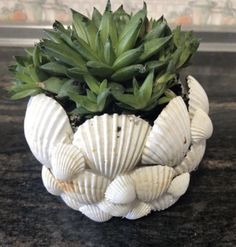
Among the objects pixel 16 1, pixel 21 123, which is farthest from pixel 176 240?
pixel 16 1

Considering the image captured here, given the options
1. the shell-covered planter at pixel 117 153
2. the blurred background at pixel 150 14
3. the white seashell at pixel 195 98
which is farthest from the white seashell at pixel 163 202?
the blurred background at pixel 150 14

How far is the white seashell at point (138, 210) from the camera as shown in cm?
61

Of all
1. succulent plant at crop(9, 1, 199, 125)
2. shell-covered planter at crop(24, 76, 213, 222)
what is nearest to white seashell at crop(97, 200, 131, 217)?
shell-covered planter at crop(24, 76, 213, 222)

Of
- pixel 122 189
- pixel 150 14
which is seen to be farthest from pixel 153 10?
pixel 122 189

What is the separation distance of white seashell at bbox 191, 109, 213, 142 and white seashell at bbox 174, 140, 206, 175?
14 millimetres

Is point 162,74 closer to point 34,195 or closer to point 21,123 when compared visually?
point 34,195

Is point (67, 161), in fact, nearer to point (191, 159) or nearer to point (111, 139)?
point (111, 139)

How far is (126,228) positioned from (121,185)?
0.10 metres

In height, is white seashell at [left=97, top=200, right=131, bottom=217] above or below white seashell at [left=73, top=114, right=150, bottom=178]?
below

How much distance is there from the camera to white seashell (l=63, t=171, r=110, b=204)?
0.56 metres

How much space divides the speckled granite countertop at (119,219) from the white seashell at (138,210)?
0.02 meters

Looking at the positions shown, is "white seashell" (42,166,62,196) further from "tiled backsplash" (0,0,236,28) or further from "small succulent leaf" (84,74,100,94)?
"tiled backsplash" (0,0,236,28)

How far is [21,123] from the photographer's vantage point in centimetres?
88

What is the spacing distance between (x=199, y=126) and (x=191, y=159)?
47 mm
